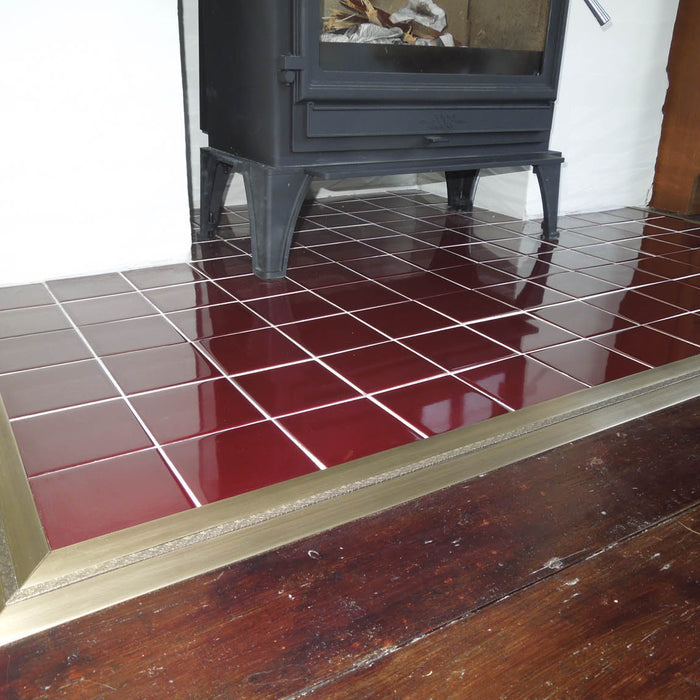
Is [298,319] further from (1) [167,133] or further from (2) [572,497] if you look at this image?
(2) [572,497]

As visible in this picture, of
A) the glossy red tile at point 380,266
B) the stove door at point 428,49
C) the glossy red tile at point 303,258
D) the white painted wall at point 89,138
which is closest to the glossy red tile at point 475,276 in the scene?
the glossy red tile at point 380,266

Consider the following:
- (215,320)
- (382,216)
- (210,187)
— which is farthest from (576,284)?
(210,187)

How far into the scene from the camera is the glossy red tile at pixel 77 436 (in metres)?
1.07

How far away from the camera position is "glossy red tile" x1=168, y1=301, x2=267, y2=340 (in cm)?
155

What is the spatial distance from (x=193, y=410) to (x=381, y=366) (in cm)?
39

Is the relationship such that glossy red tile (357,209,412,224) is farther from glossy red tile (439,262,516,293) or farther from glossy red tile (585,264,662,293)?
glossy red tile (585,264,662,293)

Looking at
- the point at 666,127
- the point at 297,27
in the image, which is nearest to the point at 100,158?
the point at 297,27

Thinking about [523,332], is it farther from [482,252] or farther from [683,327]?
[482,252]

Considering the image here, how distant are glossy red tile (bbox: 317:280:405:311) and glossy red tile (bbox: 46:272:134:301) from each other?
0.53 metres

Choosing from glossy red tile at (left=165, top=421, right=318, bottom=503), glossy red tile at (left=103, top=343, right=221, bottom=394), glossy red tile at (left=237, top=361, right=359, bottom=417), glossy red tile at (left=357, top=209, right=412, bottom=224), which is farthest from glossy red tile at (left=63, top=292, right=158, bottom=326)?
glossy red tile at (left=357, top=209, right=412, bottom=224)

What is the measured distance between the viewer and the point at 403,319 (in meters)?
1.64

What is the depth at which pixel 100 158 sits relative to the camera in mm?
1786

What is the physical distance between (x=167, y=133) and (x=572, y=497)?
1436 mm

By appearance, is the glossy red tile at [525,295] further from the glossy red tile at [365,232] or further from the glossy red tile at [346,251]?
the glossy red tile at [365,232]
